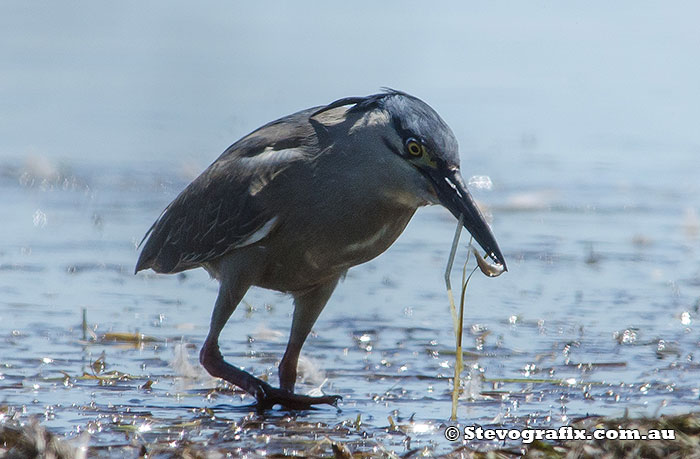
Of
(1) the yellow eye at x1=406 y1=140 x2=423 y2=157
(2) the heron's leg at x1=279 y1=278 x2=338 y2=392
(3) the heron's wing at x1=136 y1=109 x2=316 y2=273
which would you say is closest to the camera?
(1) the yellow eye at x1=406 y1=140 x2=423 y2=157

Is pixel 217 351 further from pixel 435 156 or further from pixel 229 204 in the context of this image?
pixel 435 156

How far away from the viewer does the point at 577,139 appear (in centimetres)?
1460

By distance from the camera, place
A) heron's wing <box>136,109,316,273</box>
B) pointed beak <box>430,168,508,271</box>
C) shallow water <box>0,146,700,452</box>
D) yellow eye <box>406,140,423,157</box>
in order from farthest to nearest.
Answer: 1. heron's wing <box>136,109,316,273</box>
2. shallow water <box>0,146,700,452</box>
3. yellow eye <box>406,140,423,157</box>
4. pointed beak <box>430,168,508,271</box>

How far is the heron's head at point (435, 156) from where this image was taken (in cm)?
514

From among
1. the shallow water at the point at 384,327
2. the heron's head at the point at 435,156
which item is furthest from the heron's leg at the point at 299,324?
the heron's head at the point at 435,156

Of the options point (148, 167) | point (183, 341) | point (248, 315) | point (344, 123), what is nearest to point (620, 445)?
point (344, 123)

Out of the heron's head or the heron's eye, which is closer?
the heron's head

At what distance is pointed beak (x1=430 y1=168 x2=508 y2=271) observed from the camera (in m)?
5.13

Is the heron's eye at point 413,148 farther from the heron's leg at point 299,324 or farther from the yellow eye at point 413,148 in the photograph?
the heron's leg at point 299,324

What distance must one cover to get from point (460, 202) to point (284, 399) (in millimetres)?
1259

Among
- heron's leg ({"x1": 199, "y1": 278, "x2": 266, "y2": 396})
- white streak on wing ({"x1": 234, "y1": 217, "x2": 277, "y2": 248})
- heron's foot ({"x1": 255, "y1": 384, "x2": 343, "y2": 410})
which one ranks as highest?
white streak on wing ({"x1": 234, "y1": 217, "x2": 277, "y2": 248})

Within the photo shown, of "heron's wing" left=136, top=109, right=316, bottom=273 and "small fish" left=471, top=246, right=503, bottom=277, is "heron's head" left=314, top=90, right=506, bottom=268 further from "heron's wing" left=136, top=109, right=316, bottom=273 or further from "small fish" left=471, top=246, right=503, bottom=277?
"heron's wing" left=136, top=109, right=316, bottom=273

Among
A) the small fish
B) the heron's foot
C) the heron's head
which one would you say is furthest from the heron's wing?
the small fish

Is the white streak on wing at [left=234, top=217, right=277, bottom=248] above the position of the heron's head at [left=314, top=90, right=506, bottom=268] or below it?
below
